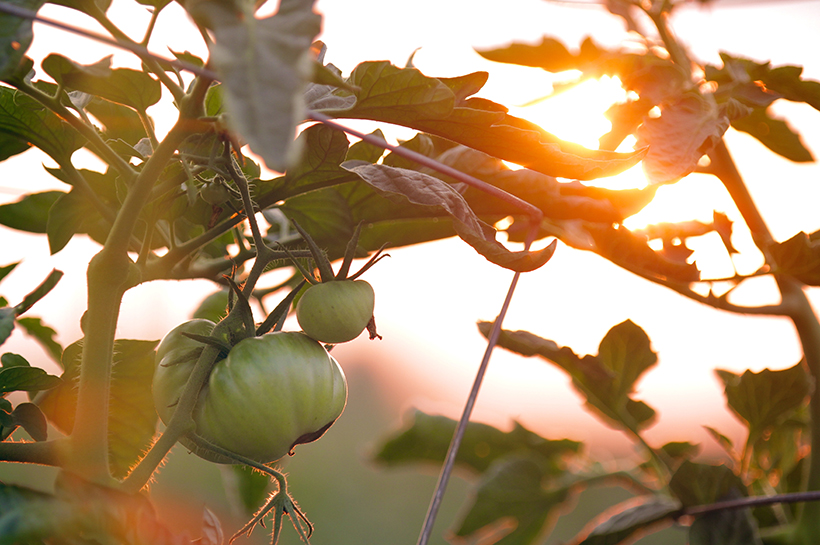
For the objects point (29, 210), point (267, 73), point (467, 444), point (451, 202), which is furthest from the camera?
point (467, 444)

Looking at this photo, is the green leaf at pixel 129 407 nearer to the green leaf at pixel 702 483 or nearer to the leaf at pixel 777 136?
the green leaf at pixel 702 483

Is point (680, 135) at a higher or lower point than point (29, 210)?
higher

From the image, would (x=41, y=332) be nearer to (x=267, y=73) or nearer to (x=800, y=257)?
(x=267, y=73)

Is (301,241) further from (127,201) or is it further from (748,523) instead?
(748,523)

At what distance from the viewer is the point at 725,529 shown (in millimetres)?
427

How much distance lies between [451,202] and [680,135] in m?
0.18

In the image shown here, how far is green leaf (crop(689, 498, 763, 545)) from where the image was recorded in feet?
1.37

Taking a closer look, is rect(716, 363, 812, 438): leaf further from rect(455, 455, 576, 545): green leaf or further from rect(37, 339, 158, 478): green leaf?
rect(37, 339, 158, 478): green leaf

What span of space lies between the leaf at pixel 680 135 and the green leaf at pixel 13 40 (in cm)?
27

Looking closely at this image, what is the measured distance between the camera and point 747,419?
492 mm

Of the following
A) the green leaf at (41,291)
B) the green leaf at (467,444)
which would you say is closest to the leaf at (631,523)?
the green leaf at (467,444)

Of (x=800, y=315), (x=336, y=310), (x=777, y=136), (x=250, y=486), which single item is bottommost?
(x=250, y=486)

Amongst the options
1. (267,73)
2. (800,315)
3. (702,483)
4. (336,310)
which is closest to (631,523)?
(702,483)

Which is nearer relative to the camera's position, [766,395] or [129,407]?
[129,407]
